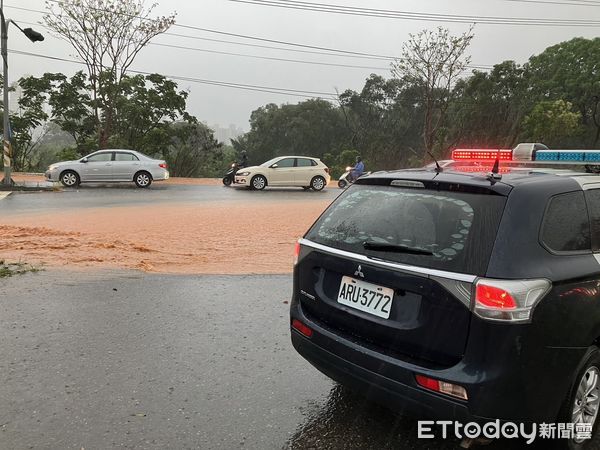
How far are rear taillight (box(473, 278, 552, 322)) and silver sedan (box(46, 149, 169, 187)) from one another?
64.1 ft

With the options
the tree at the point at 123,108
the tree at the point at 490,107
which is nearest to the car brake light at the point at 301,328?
the tree at the point at 123,108

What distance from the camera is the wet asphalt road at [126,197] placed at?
13.6 metres

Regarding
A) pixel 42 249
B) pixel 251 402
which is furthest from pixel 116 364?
pixel 42 249

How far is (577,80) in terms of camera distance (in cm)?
4581

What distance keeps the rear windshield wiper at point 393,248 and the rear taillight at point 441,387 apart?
0.63 metres

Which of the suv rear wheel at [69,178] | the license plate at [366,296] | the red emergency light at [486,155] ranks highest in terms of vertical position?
the red emergency light at [486,155]

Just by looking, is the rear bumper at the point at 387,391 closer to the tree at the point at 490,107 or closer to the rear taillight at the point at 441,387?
the rear taillight at the point at 441,387

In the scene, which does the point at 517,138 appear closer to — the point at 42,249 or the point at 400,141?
the point at 400,141

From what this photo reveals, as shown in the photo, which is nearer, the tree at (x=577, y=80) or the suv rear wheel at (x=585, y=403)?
the suv rear wheel at (x=585, y=403)

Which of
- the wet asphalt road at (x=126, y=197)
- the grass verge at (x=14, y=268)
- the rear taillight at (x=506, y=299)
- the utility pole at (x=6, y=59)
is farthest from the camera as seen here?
the utility pole at (x=6, y=59)

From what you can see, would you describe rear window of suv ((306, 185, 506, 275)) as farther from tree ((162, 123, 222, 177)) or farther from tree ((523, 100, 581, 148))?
tree ((523, 100, 581, 148))

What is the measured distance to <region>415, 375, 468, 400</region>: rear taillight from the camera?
2.36 meters

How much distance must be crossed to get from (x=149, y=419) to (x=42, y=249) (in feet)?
18.9

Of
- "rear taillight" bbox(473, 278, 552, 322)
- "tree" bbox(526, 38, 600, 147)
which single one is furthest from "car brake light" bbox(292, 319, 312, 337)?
"tree" bbox(526, 38, 600, 147)
